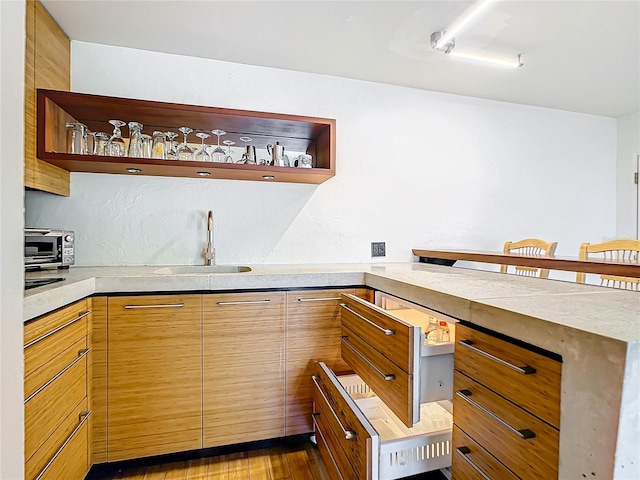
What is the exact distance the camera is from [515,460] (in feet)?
2.64

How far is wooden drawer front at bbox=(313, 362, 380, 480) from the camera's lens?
984 millimetres

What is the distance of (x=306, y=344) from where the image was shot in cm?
165

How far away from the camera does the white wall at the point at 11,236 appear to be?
0.46m

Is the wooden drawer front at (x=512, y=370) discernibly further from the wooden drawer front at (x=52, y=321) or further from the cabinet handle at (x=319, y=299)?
the wooden drawer front at (x=52, y=321)

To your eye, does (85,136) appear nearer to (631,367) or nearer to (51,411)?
(51,411)

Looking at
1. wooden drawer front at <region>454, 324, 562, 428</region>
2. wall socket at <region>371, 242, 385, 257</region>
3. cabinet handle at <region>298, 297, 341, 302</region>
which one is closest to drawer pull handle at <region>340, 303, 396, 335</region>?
cabinet handle at <region>298, 297, 341, 302</region>

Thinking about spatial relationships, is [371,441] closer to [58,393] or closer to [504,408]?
[504,408]

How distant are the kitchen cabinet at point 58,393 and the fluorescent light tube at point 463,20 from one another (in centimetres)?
212

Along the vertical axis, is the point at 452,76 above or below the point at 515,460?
above

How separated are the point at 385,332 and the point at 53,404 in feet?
3.78

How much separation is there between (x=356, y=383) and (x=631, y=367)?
1.24 metres

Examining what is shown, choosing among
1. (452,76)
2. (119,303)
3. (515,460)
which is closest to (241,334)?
(119,303)

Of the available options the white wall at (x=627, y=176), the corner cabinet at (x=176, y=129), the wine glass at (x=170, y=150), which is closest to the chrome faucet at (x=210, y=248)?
the corner cabinet at (x=176, y=129)

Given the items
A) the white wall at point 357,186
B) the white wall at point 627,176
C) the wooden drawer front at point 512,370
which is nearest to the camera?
the wooden drawer front at point 512,370
